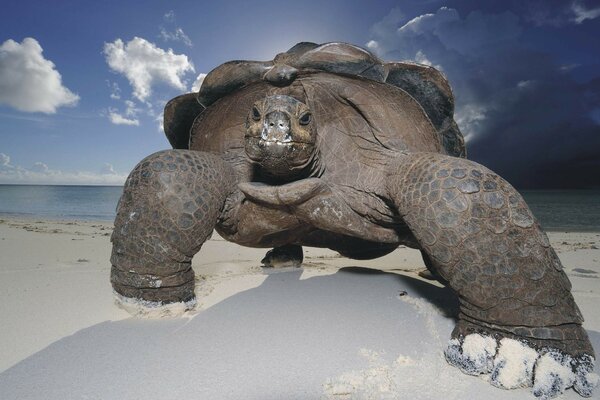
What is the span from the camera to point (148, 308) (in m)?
2.26

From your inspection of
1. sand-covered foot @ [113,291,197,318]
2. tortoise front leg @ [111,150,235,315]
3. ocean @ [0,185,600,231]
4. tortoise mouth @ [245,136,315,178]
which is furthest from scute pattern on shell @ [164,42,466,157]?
ocean @ [0,185,600,231]

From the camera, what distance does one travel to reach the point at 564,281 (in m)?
1.74

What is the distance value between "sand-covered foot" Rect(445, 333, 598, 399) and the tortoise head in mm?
1429

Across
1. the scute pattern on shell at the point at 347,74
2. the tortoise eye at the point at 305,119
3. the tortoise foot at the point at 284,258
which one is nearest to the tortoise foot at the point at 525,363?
the tortoise eye at the point at 305,119

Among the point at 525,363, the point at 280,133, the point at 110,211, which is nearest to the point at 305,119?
the point at 280,133

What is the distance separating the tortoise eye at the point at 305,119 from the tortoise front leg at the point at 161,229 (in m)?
0.74

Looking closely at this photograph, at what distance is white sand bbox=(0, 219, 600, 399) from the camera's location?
5.01 ft

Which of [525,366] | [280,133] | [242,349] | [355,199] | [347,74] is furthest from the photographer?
[347,74]

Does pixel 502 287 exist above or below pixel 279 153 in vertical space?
below

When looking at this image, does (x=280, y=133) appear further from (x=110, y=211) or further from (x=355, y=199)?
(x=110, y=211)

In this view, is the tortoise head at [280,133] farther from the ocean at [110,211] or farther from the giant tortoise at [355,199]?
the ocean at [110,211]

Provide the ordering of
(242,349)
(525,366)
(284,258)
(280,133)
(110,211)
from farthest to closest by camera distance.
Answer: (110,211)
(284,258)
(280,133)
(242,349)
(525,366)

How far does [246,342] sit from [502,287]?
1370 millimetres

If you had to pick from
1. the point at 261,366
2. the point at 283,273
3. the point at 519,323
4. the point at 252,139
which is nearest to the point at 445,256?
the point at 519,323
